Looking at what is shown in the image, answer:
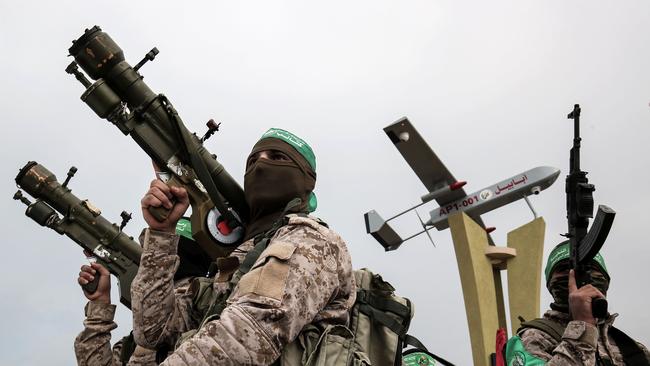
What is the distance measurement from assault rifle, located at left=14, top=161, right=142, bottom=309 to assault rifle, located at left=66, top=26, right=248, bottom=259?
Answer: 3240 millimetres

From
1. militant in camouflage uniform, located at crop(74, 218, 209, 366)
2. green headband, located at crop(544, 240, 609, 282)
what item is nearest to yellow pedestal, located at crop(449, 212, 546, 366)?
green headband, located at crop(544, 240, 609, 282)

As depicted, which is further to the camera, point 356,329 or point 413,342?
point 413,342

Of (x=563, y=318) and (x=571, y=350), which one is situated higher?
(x=563, y=318)

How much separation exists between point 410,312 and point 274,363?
0.76 metres

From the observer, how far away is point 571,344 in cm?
390

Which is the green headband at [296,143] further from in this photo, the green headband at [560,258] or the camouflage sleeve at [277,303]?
the green headband at [560,258]

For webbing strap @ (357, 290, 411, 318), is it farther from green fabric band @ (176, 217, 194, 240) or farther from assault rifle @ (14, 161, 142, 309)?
assault rifle @ (14, 161, 142, 309)

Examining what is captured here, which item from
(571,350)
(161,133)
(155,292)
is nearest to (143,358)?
(155,292)

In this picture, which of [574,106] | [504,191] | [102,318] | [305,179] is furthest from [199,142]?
[504,191]

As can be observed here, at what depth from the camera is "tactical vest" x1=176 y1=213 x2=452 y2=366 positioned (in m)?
2.55

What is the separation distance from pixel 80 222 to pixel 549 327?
5.11 metres

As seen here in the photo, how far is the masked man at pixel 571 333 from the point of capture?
3.89m

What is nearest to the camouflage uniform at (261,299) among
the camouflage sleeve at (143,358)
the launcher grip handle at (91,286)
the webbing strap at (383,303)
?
the webbing strap at (383,303)

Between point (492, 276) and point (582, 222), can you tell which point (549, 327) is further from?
point (492, 276)
